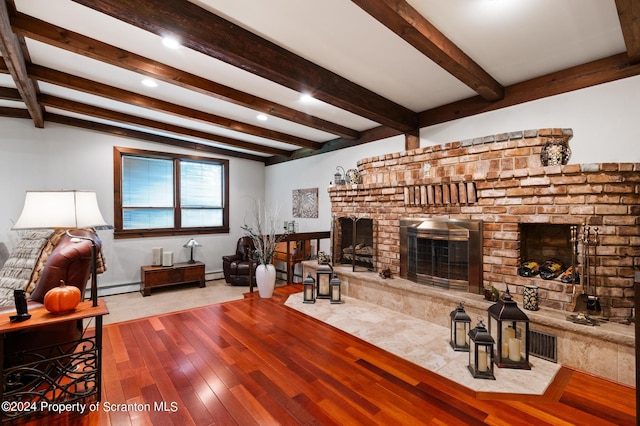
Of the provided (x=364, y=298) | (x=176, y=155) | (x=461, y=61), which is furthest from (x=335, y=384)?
(x=176, y=155)

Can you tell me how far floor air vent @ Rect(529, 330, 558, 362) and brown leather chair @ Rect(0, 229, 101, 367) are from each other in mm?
3813

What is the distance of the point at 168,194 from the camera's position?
600 centimetres

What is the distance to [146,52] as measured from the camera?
2.77 metres

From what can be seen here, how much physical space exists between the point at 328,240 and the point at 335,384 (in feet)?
11.2

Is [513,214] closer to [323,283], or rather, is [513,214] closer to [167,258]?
[323,283]

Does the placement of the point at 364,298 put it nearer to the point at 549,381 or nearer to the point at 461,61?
the point at 549,381

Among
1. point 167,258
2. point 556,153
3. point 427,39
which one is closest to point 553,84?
point 556,153

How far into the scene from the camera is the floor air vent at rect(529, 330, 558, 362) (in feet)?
8.38

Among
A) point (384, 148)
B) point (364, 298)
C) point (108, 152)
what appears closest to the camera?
point (364, 298)

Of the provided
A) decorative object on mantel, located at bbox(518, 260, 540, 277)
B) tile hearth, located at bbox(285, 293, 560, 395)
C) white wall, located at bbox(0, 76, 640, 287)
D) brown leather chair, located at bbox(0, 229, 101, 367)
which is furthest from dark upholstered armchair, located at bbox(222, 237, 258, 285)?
decorative object on mantel, located at bbox(518, 260, 540, 277)

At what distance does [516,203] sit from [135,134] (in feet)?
19.8

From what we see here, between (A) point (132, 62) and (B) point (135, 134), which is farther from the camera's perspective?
(B) point (135, 134)

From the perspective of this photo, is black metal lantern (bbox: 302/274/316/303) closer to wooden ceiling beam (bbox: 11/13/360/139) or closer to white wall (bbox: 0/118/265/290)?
wooden ceiling beam (bbox: 11/13/360/139)

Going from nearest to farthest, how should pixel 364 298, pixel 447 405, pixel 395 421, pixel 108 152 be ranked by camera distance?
pixel 395 421
pixel 447 405
pixel 364 298
pixel 108 152
